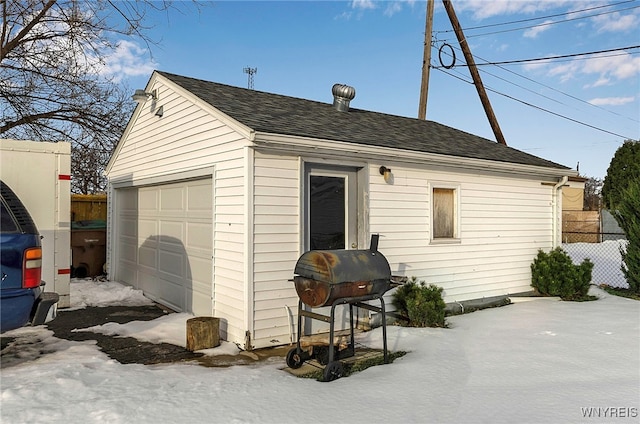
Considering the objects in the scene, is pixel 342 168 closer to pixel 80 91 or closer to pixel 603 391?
pixel 603 391

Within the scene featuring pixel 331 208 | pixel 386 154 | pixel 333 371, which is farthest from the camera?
pixel 386 154

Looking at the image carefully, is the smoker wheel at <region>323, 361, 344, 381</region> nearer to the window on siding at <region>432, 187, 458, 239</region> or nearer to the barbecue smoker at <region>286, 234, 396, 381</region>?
the barbecue smoker at <region>286, 234, 396, 381</region>

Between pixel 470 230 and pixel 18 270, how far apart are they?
23.7 ft

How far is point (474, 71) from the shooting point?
15.4 metres

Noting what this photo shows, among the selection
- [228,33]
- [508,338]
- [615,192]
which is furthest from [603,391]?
[615,192]

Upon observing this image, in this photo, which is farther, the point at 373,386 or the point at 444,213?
the point at 444,213

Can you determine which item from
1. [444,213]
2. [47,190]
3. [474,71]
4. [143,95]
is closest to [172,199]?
[47,190]

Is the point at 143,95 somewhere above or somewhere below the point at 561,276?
above

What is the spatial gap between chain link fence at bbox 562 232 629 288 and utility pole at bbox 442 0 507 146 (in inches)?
183

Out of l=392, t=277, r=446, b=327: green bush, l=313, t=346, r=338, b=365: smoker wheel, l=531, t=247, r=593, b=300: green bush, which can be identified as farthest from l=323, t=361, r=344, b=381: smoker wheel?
l=531, t=247, r=593, b=300: green bush

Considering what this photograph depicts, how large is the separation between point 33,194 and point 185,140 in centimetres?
262

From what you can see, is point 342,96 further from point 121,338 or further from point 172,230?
point 121,338

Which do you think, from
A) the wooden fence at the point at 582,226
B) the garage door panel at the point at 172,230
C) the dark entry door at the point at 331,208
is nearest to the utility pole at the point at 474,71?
the wooden fence at the point at 582,226

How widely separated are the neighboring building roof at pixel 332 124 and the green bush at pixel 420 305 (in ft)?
7.72
